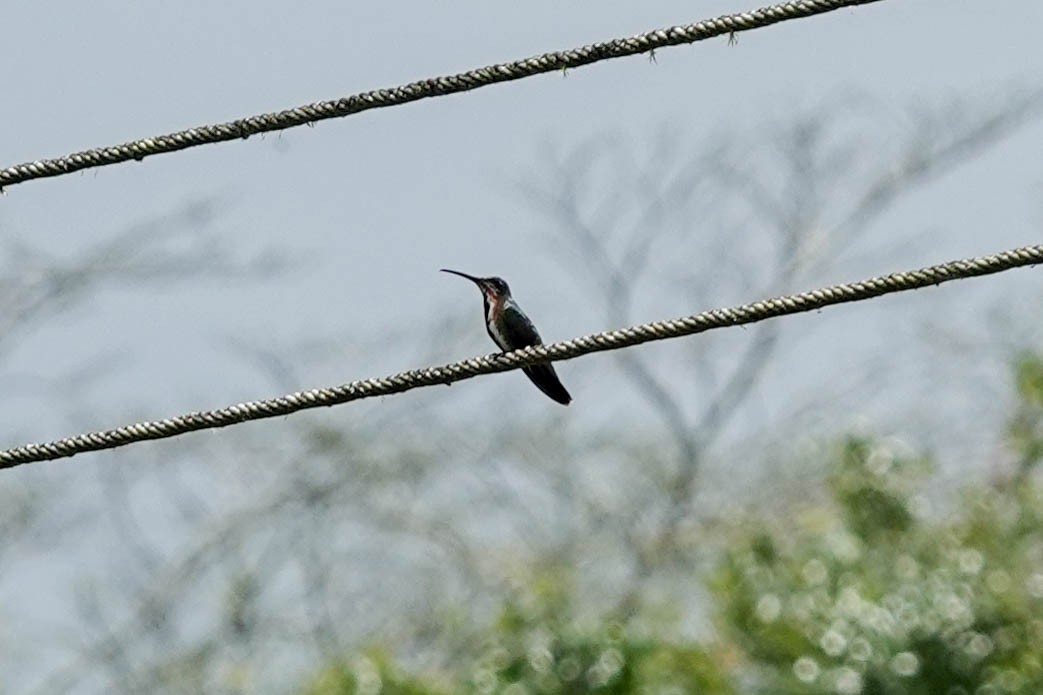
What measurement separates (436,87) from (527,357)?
627 mm

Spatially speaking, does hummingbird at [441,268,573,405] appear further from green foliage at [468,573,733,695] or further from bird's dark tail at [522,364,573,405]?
green foliage at [468,573,733,695]

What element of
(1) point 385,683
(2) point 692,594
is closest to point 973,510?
(1) point 385,683

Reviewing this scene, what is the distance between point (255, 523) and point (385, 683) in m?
9.78

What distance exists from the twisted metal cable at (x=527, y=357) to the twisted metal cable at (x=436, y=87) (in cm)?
59

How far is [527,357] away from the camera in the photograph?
203 inches

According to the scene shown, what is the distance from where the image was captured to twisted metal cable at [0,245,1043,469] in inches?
191

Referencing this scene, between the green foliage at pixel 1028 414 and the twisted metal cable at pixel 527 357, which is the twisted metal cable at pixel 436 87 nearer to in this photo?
the twisted metal cable at pixel 527 357

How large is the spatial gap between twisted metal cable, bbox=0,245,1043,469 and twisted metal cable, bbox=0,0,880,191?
23.1 inches

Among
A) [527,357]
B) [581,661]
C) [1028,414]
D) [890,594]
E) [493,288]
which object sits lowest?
[1028,414]

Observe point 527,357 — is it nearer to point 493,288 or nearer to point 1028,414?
point 493,288

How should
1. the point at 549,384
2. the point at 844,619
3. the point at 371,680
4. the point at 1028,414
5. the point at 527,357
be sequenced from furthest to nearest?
the point at 1028,414 → the point at 371,680 → the point at 844,619 → the point at 549,384 → the point at 527,357

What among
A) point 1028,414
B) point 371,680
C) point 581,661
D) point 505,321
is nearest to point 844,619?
point 581,661

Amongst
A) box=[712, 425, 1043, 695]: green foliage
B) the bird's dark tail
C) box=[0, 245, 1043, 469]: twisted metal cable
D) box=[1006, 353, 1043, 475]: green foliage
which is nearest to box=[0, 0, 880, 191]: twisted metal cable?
box=[0, 245, 1043, 469]: twisted metal cable

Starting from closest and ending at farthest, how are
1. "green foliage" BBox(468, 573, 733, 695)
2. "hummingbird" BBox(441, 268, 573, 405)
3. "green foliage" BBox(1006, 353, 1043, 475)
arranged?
"hummingbird" BBox(441, 268, 573, 405) < "green foliage" BBox(468, 573, 733, 695) < "green foliage" BBox(1006, 353, 1043, 475)
